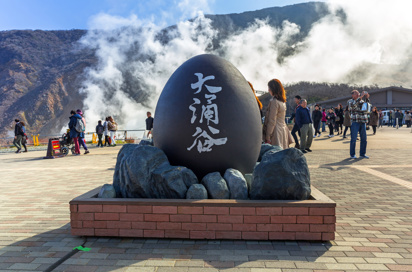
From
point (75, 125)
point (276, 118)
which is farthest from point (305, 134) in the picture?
point (75, 125)

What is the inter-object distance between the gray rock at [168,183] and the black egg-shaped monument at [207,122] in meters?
0.43

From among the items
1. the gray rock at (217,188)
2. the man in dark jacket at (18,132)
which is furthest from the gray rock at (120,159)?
the man in dark jacket at (18,132)

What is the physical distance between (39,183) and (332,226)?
263 inches

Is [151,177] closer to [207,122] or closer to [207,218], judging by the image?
[207,218]

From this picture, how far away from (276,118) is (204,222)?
3331 mm

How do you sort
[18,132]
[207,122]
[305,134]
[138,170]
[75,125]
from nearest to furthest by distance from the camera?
[138,170] → [207,122] → [305,134] → [75,125] → [18,132]

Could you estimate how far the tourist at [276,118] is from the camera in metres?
5.73

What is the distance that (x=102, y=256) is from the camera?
297 centimetres

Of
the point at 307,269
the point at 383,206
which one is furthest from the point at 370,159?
the point at 307,269

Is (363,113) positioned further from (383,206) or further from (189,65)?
(189,65)

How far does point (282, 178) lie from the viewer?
338cm

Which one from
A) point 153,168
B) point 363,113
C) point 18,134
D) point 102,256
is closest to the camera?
point 102,256

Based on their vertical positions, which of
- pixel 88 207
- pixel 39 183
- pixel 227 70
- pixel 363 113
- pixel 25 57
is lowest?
pixel 39 183

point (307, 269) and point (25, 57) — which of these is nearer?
point (307, 269)
